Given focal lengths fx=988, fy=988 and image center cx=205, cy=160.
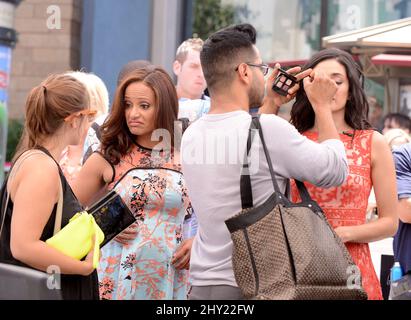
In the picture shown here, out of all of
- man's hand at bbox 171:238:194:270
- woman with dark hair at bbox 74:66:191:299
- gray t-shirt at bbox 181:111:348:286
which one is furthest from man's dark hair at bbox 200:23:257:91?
man's hand at bbox 171:238:194:270

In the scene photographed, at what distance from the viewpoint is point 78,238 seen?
3.62 meters

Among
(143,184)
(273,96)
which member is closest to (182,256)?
(143,184)

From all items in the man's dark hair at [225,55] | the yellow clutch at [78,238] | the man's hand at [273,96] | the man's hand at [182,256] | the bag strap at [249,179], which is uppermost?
the man's dark hair at [225,55]

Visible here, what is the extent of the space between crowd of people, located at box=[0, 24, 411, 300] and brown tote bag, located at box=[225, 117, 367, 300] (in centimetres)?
11

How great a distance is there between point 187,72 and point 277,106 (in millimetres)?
2246

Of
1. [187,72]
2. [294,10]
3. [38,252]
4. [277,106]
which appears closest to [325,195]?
[277,106]

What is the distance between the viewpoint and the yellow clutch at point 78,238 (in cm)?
358

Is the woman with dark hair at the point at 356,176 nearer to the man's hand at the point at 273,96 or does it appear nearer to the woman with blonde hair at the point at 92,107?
the man's hand at the point at 273,96

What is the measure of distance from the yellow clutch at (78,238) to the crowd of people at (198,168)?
0.11ft

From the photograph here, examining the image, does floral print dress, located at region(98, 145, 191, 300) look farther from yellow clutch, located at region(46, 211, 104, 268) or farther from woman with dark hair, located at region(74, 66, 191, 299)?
yellow clutch, located at region(46, 211, 104, 268)

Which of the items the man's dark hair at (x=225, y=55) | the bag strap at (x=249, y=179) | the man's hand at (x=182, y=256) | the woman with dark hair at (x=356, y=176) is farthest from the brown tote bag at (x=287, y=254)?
the man's hand at (x=182, y=256)

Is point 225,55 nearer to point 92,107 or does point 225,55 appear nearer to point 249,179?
point 249,179

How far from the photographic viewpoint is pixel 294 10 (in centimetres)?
1161

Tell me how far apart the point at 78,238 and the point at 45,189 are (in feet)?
0.74
